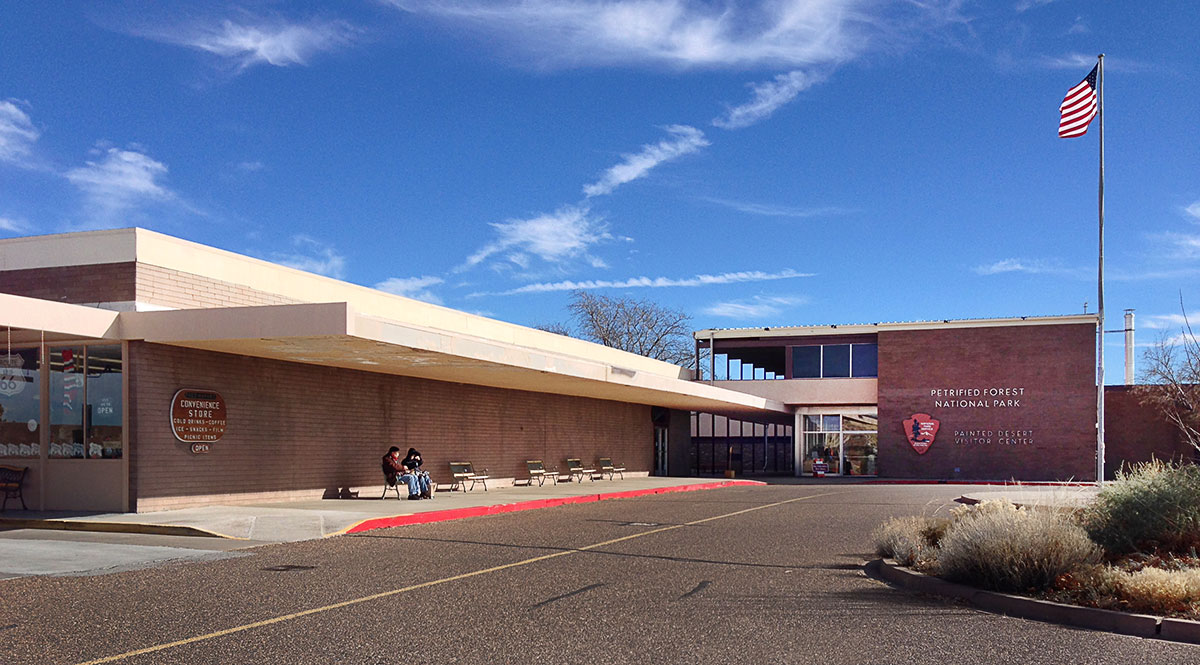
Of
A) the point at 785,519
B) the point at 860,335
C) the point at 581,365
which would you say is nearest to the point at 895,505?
the point at 785,519

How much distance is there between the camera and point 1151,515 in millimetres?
11578

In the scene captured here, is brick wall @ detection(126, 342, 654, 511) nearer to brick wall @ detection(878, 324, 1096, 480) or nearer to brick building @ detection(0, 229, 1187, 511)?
brick building @ detection(0, 229, 1187, 511)

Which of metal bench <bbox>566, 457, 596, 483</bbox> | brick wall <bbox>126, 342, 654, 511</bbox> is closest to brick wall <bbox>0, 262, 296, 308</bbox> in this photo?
brick wall <bbox>126, 342, 654, 511</bbox>

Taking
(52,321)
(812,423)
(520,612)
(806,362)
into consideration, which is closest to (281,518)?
(52,321)

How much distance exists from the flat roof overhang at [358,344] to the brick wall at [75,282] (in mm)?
851

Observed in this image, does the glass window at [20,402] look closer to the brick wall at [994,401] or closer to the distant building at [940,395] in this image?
the distant building at [940,395]

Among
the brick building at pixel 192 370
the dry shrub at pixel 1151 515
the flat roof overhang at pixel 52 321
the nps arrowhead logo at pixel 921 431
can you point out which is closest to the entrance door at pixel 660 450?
the nps arrowhead logo at pixel 921 431

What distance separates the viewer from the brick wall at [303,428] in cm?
1769

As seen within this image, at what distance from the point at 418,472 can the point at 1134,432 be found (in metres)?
32.3

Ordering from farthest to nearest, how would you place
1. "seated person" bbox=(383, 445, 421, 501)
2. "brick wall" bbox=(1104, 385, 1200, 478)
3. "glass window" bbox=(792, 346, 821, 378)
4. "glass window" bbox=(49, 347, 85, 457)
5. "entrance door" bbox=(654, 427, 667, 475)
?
"glass window" bbox=(792, 346, 821, 378)
"entrance door" bbox=(654, 427, 667, 475)
"brick wall" bbox=(1104, 385, 1200, 478)
"seated person" bbox=(383, 445, 421, 501)
"glass window" bbox=(49, 347, 85, 457)

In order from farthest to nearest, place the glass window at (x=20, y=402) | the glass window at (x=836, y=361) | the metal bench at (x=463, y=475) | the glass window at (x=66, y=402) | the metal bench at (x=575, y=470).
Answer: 1. the glass window at (x=836, y=361)
2. the metal bench at (x=575, y=470)
3. the metal bench at (x=463, y=475)
4. the glass window at (x=20, y=402)
5. the glass window at (x=66, y=402)

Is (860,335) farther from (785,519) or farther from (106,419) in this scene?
(106,419)

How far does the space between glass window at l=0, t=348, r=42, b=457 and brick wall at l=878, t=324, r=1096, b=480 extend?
34156mm

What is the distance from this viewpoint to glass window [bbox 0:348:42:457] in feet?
59.6
